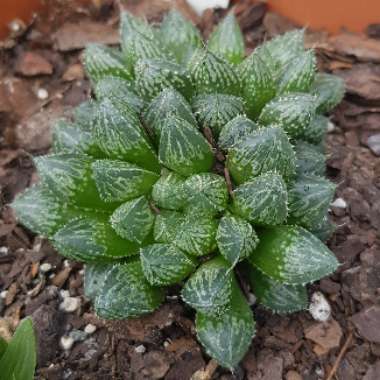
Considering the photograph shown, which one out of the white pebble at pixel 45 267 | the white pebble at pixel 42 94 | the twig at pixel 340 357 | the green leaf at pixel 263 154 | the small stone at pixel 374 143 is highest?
the white pebble at pixel 42 94

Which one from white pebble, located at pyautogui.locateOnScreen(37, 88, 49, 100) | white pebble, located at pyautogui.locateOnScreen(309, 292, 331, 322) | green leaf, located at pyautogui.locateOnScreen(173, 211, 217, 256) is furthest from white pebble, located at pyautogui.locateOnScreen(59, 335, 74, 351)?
white pebble, located at pyautogui.locateOnScreen(37, 88, 49, 100)

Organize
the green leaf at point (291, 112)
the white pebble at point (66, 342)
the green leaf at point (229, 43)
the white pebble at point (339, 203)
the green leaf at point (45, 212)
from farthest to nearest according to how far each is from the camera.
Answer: the white pebble at point (339, 203) < the green leaf at point (229, 43) < the white pebble at point (66, 342) < the green leaf at point (45, 212) < the green leaf at point (291, 112)

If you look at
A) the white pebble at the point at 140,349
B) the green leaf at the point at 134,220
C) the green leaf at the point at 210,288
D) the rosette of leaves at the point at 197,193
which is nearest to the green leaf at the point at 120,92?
the rosette of leaves at the point at 197,193

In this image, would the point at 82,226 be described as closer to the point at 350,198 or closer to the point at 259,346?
the point at 259,346

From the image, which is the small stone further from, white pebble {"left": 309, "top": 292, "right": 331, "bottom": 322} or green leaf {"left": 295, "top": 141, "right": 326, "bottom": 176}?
white pebble {"left": 309, "top": 292, "right": 331, "bottom": 322}

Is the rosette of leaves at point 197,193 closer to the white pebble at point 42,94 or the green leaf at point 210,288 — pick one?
the green leaf at point 210,288

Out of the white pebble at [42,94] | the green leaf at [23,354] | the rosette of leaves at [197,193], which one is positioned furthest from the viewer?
the white pebble at [42,94]

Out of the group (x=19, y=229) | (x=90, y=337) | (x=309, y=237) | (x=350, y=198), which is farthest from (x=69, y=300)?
(x=350, y=198)
